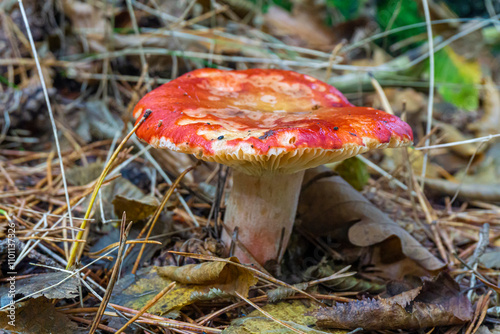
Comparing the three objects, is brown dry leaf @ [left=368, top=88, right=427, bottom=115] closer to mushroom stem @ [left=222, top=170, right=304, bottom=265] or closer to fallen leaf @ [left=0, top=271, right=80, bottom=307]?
mushroom stem @ [left=222, top=170, right=304, bottom=265]

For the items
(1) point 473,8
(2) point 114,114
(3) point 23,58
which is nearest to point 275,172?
(2) point 114,114

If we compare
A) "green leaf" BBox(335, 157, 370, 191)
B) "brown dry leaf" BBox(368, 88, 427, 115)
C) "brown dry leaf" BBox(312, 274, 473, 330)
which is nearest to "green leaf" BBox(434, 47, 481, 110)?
"brown dry leaf" BBox(368, 88, 427, 115)

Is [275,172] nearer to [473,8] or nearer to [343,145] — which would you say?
[343,145]

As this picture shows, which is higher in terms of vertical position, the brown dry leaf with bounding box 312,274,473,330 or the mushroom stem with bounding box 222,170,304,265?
the mushroom stem with bounding box 222,170,304,265

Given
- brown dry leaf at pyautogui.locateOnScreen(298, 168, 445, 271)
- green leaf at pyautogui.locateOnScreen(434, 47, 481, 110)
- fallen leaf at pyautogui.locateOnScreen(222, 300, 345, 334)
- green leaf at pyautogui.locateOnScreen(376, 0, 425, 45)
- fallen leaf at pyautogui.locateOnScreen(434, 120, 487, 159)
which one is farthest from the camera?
green leaf at pyautogui.locateOnScreen(376, 0, 425, 45)

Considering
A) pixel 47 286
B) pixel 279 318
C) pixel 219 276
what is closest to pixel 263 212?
pixel 219 276

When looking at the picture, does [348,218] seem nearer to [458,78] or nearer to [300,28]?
[458,78]
